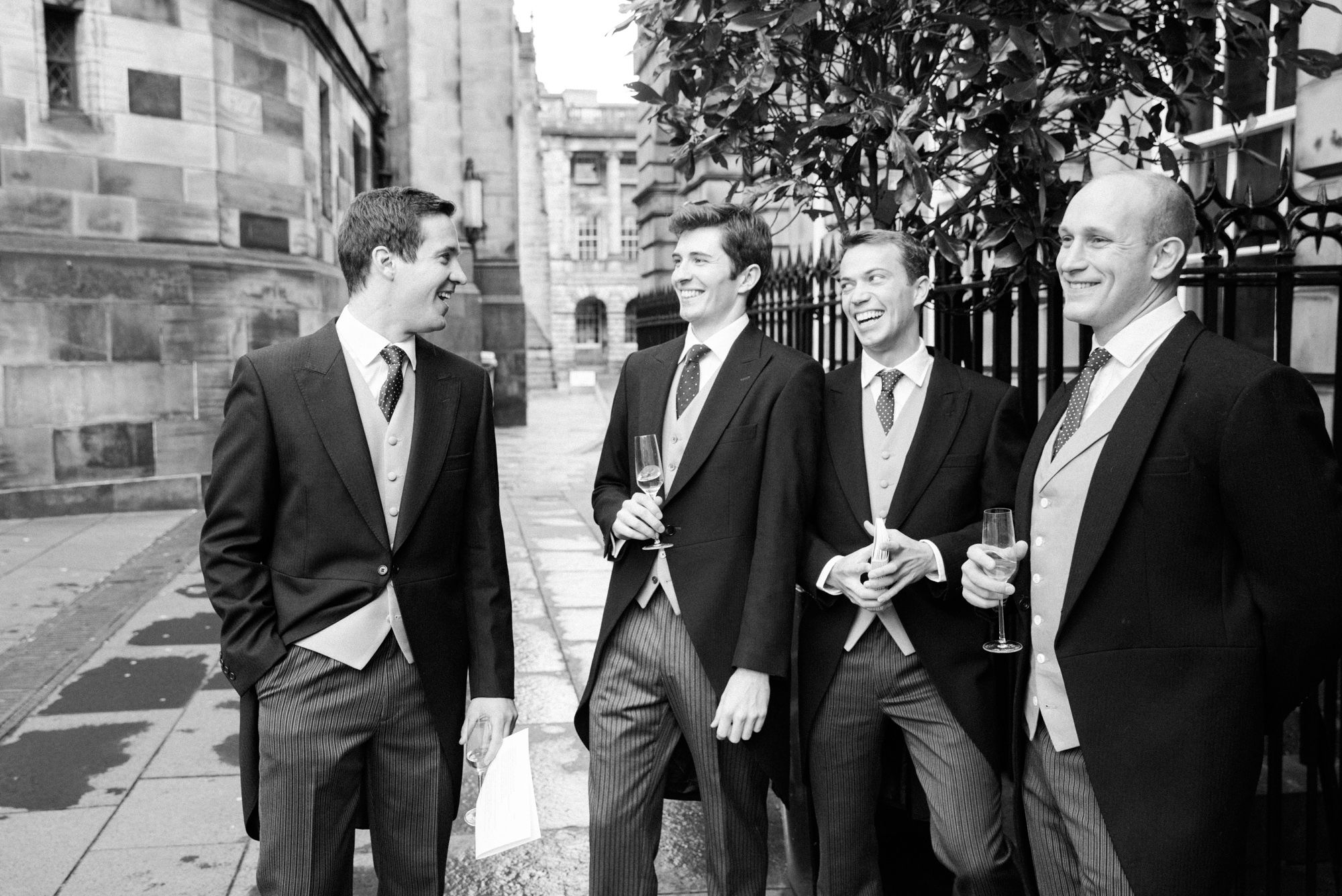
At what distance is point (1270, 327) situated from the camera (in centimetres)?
552

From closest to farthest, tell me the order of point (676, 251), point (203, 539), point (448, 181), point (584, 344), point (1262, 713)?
1. point (1262, 713)
2. point (203, 539)
3. point (676, 251)
4. point (448, 181)
5. point (584, 344)

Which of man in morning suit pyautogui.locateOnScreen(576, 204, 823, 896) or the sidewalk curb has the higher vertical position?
man in morning suit pyautogui.locateOnScreen(576, 204, 823, 896)

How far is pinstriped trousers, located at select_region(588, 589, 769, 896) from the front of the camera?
3.07 meters

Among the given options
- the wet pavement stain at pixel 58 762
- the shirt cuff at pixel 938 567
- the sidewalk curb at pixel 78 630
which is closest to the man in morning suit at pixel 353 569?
the shirt cuff at pixel 938 567

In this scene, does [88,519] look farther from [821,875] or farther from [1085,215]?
[1085,215]

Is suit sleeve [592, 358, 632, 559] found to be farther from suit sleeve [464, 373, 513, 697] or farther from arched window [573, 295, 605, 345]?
arched window [573, 295, 605, 345]

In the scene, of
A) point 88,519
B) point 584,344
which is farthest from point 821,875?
point 584,344

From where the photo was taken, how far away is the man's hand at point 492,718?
303cm

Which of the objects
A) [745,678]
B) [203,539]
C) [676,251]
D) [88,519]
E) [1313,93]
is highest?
[1313,93]

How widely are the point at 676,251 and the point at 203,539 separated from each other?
4.65 feet

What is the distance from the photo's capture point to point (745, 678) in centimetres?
296

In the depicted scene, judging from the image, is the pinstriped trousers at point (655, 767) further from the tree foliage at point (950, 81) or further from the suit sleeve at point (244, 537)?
the tree foliage at point (950, 81)

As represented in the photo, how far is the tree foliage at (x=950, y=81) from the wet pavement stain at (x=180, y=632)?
166 inches

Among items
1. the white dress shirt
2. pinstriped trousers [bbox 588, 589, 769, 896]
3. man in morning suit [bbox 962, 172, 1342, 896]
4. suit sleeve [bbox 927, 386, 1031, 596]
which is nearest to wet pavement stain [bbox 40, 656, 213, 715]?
pinstriped trousers [bbox 588, 589, 769, 896]
